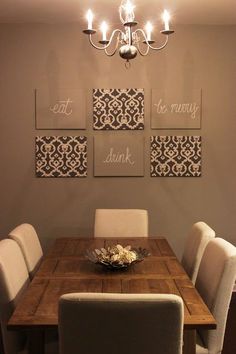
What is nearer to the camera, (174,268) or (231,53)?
(174,268)

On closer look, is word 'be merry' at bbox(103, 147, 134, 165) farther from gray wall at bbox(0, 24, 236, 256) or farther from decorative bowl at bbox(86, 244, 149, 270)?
decorative bowl at bbox(86, 244, 149, 270)

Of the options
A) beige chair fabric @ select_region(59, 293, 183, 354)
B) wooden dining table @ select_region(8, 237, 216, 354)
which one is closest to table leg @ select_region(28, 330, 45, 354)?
wooden dining table @ select_region(8, 237, 216, 354)

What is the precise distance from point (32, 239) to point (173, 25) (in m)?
2.25

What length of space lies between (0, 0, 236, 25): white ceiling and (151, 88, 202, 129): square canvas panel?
62 cm

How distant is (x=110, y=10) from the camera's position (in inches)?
131

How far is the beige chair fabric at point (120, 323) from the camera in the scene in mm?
1340

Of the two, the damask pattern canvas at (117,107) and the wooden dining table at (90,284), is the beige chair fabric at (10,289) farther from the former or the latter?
the damask pattern canvas at (117,107)

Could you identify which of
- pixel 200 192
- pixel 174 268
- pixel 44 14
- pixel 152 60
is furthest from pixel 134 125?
pixel 174 268

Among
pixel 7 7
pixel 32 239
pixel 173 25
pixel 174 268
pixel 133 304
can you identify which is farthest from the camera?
pixel 173 25

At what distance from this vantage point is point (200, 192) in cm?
381

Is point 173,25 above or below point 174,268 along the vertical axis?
above

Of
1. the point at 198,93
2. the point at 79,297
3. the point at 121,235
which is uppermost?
the point at 198,93

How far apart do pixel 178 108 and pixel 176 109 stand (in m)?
0.02

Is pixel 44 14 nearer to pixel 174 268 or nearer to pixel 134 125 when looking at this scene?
pixel 134 125
